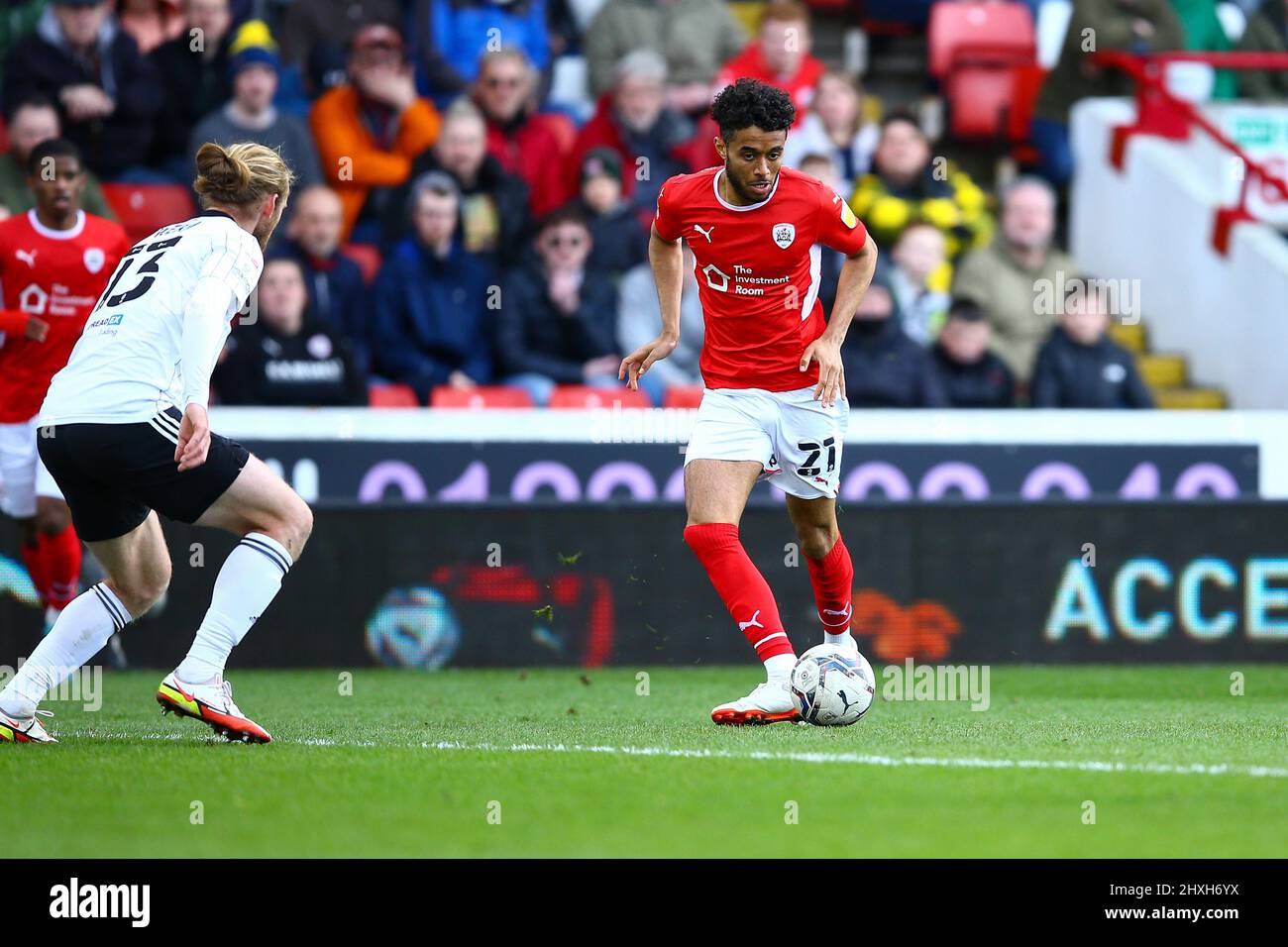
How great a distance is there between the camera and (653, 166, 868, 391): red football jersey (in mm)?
6809

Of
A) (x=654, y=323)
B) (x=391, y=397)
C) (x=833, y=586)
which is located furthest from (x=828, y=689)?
(x=654, y=323)

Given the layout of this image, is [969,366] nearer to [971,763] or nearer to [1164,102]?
[1164,102]

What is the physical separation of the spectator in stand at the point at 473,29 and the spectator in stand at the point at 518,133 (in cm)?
54

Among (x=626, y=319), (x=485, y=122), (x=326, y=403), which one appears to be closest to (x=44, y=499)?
(x=326, y=403)

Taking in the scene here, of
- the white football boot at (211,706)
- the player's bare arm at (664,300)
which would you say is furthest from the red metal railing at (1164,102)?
the white football boot at (211,706)

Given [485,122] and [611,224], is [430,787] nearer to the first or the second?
[611,224]

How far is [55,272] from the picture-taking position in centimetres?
898

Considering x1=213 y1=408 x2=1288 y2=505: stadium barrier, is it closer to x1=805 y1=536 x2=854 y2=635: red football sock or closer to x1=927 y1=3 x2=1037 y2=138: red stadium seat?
x1=805 y1=536 x2=854 y2=635: red football sock

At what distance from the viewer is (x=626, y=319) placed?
40.8 feet

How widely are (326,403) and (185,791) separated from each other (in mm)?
6490

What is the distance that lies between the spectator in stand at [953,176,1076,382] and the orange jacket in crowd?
12.2ft

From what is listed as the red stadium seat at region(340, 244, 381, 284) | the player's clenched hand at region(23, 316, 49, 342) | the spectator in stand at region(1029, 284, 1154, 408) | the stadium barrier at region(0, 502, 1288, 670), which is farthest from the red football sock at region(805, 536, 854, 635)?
the red stadium seat at region(340, 244, 381, 284)

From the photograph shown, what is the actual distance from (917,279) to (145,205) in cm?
493

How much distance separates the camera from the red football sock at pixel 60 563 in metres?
9.33
